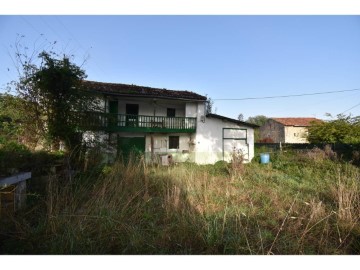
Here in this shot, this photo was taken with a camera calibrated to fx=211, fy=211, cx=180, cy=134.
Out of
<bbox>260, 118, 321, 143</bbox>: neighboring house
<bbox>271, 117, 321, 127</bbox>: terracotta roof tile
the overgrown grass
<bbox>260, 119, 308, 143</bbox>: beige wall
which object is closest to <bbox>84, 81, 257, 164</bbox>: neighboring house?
the overgrown grass

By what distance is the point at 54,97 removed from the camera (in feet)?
23.9

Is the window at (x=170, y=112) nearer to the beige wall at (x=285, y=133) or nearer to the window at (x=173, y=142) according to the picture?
the window at (x=173, y=142)

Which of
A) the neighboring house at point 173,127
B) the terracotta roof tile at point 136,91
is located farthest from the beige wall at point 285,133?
the terracotta roof tile at point 136,91

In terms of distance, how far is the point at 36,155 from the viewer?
213 inches

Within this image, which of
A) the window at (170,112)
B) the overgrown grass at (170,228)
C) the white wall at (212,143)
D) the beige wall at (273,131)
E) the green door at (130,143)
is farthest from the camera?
the beige wall at (273,131)

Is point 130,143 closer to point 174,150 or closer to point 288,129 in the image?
point 174,150

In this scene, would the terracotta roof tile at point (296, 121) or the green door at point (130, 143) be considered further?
the terracotta roof tile at point (296, 121)

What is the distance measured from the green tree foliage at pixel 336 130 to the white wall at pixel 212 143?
27.1ft

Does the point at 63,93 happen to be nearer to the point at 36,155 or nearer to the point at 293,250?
the point at 36,155

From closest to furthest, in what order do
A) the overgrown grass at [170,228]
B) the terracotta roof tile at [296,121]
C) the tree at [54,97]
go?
1. the overgrown grass at [170,228]
2. the tree at [54,97]
3. the terracotta roof tile at [296,121]

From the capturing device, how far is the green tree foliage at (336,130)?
19.7 metres

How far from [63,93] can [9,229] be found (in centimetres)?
526

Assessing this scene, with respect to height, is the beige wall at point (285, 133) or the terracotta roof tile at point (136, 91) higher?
the terracotta roof tile at point (136, 91)

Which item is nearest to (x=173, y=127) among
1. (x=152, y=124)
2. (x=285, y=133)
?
(x=152, y=124)
